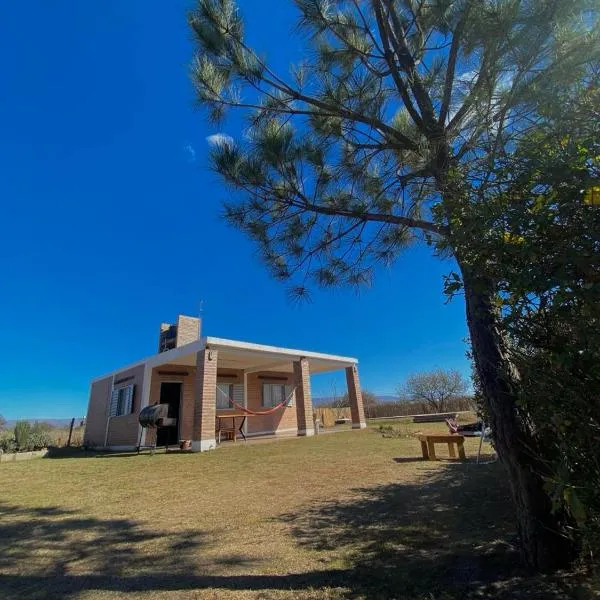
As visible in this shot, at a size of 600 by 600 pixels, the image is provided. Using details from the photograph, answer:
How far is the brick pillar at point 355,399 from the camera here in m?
13.2

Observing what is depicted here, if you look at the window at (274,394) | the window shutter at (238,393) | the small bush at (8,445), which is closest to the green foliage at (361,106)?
the window shutter at (238,393)

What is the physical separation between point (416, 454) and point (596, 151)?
6498 millimetres

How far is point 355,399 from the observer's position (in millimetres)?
13484

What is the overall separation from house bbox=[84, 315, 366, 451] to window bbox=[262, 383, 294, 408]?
4 centimetres

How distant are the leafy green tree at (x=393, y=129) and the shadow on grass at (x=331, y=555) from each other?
409 mm

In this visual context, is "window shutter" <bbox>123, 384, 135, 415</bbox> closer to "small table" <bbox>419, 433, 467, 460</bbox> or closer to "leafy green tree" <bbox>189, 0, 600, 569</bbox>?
"small table" <bbox>419, 433, 467, 460</bbox>

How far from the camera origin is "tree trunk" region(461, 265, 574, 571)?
1.99 meters

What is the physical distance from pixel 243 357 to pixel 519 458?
9.89 metres

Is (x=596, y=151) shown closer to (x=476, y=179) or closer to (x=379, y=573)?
(x=476, y=179)

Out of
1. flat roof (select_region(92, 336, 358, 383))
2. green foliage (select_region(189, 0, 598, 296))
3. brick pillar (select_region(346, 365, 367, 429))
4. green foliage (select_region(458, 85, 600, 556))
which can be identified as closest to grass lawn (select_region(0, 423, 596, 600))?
green foliage (select_region(458, 85, 600, 556))

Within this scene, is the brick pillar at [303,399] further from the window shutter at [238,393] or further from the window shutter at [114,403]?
the window shutter at [114,403]

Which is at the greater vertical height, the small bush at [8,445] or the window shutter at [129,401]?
the window shutter at [129,401]

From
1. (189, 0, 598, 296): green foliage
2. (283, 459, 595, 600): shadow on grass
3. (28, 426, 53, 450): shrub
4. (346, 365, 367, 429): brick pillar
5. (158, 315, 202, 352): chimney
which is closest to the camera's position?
(283, 459, 595, 600): shadow on grass

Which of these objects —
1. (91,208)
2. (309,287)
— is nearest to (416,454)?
(309,287)
